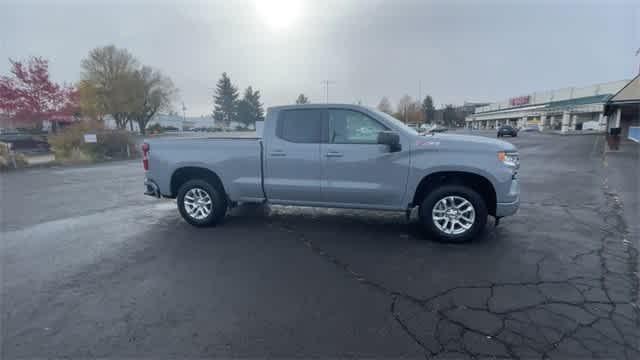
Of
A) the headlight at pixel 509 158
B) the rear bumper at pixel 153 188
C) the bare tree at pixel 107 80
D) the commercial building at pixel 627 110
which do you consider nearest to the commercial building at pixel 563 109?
the commercial building at pixel 627 110

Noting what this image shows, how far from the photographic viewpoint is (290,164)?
495 centimetres

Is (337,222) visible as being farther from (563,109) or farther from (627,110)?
(563,109)

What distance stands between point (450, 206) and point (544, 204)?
12.1ft

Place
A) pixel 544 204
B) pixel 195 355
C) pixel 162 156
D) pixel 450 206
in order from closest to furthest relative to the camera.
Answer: pixel 195 355
pixel 450 206
pixel 162 156
pixel 544 204

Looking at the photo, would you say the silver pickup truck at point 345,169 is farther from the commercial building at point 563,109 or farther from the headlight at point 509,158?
the commercial building at point 563,109

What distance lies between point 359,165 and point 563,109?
261ft

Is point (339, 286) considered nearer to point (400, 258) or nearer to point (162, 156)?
point (400, 258)

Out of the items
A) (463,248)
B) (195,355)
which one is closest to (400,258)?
(463,248)

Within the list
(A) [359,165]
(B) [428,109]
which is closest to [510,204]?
(A) [359,165]

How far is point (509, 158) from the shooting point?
4.34 metres

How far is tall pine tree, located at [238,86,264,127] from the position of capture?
79438mm

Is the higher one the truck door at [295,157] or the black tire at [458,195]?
the truck door at [295,157]

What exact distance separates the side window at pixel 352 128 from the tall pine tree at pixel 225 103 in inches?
3180

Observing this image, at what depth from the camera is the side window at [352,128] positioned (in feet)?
15.4
